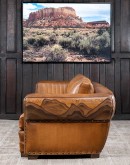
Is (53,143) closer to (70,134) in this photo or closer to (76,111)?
(70,134)

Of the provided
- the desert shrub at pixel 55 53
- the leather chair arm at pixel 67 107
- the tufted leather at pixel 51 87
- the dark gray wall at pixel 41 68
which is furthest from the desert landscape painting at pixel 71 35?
the leather chair arm at pixel 67 107

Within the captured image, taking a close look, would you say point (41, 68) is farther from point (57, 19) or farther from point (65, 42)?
point (57, 19)

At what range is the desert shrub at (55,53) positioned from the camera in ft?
21.8

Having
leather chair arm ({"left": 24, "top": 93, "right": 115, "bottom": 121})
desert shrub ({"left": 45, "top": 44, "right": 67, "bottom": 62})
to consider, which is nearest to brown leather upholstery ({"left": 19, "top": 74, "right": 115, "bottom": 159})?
leather chair arm ({"left": 24, "top": 93, "right": 115, "bottom": 121})

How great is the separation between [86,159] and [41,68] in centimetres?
313

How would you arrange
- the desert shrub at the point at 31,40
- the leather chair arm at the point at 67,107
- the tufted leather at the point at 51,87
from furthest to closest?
the desert shrub at the point at 31,40 → the tufted leather at the point at 51,87 → the leather chair arm at the point at 67,107

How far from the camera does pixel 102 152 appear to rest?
4180mm

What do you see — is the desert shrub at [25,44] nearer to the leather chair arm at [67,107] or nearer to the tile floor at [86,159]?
the tile floor at [86,159]

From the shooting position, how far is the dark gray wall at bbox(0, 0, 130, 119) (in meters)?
6.68

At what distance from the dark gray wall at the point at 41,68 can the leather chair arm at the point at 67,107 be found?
3.03m

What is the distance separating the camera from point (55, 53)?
262 inches

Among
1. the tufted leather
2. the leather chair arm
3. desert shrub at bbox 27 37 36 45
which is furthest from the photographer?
desert shrub at bbox 27 37 36 45

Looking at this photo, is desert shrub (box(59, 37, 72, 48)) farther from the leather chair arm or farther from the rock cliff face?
the leather chair arm

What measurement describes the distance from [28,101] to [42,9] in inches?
134
